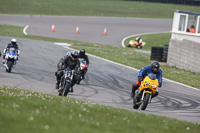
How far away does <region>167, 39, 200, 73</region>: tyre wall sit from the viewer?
76.9ft

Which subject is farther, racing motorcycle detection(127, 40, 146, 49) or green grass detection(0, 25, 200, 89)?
racing motorcycle detection(127, 40, 146, 49)

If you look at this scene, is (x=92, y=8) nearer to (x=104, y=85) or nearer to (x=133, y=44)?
(x=133, y=44)

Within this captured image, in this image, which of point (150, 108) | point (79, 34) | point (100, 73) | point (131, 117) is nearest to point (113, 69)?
point (100, 73)

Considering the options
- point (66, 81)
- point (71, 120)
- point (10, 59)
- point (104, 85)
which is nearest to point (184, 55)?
point (104, 85)

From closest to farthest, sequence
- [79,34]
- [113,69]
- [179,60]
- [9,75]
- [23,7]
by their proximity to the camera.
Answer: [9,75] < [113,69] < [179,60] < [79,34] < [23,7]

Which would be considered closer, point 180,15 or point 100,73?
point 100,73

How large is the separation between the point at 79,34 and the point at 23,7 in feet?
48.6

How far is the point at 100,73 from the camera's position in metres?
20.2

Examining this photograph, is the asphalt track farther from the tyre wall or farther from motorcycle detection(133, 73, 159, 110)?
the tyre wall

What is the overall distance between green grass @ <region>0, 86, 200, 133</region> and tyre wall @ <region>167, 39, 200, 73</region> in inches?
563

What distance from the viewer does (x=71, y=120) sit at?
748cm

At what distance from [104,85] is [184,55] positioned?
9124 millimetres

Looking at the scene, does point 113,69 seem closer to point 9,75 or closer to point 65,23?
point 9,75

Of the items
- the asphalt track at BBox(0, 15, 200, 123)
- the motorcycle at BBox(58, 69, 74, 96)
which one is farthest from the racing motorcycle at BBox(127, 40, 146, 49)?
the motorcycle at BBox(58, 69, 74, 96)
